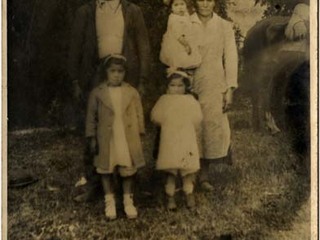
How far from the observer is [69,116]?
6.47 feet

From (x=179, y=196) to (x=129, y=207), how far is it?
0.58ft

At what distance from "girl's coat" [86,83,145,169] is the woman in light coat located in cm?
23

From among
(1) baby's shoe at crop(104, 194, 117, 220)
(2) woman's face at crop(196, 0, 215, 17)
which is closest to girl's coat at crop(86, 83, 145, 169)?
(1) baby's shoe at crop(104, 194, 117, 220)

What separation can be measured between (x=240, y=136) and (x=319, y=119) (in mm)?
290

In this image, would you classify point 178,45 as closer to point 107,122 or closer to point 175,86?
point 175,86

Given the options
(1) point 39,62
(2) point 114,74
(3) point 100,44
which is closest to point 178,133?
(2) point 114,74

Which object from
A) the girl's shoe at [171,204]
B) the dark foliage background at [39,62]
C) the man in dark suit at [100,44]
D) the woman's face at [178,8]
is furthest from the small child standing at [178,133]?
the dark foliage background at [39,62]

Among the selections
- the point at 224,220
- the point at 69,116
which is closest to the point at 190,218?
the point at 224,220

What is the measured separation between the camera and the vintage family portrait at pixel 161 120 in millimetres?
1950

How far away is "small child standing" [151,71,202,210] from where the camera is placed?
6.57 ft

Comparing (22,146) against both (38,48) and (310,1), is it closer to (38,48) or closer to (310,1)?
(38,48)

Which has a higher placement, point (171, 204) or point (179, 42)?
point (179, 42)

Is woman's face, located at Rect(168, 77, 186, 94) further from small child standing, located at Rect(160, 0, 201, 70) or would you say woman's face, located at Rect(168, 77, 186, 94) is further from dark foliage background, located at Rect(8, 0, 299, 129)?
dark foliage background, located at Rect(8, 0, 299, 129)

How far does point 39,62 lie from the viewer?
197 cm
